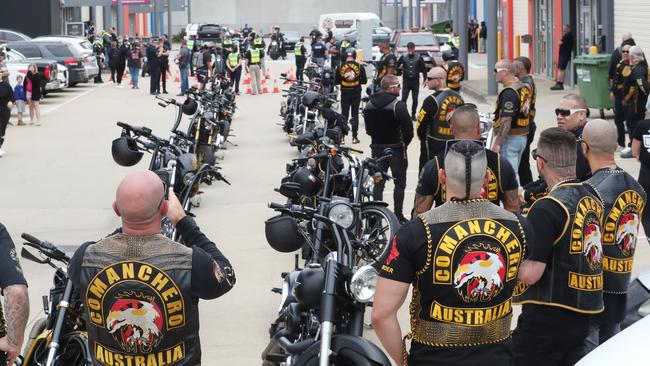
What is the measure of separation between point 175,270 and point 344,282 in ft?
3.64

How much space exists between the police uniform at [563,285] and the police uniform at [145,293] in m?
1.66

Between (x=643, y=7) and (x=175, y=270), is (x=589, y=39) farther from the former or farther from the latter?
(x=175, y=270)

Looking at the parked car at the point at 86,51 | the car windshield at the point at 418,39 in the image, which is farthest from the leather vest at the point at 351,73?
the car windshield at the point at 418,39

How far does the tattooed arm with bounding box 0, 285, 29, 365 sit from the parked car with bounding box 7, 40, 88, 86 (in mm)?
32299

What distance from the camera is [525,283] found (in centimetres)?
597

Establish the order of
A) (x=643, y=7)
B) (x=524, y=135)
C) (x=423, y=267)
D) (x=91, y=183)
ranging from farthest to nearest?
(x=643, y=7) < (x=91, y=183) < (x=524, y=135) < (x=423, y=267)

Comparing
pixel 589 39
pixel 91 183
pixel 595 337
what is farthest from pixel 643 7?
pixel 595 337

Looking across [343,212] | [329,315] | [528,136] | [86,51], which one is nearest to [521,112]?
[528,136]

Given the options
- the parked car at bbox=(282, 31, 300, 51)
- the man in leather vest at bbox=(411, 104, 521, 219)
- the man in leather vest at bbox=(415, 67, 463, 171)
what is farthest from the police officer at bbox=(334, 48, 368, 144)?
the parked car at bbox=(282, 31, 300, 51)

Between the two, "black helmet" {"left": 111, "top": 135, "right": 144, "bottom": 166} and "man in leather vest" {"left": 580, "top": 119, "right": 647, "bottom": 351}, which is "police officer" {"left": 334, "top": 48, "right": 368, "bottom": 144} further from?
"man in leather vest" {"left": 580, "top": 119, "right": 647, "bottom": 351}

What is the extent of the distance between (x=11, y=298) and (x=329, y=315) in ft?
4.64

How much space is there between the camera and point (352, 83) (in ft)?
76.5

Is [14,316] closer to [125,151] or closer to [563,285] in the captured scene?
[563,285]

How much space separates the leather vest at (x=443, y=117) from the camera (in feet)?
41.8
